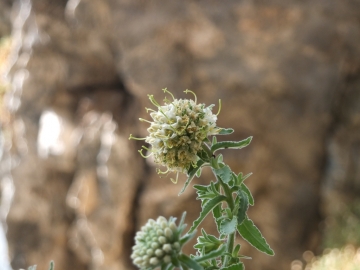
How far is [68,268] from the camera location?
298 cm

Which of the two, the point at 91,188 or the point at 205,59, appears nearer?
the point at 205,59

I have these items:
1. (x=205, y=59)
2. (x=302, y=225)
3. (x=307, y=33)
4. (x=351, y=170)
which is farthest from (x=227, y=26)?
(x=302, y=225)

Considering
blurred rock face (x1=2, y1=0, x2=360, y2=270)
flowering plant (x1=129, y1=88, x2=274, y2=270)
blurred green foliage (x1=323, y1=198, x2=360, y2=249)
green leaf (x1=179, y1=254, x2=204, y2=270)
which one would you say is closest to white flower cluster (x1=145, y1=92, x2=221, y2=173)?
flowering plant (x1=129, y1=88, x2=274, y2=270)

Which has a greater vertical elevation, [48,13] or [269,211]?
[48,13]

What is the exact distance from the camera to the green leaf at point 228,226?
17.2 inches

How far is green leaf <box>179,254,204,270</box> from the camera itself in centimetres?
42

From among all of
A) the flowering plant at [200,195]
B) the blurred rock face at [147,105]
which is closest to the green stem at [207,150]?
the flowering plant at [200,195]

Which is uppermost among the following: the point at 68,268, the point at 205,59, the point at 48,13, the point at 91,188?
the point at 48,13

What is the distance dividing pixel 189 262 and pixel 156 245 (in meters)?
0.05

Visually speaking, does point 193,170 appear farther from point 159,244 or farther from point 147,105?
point 147,105

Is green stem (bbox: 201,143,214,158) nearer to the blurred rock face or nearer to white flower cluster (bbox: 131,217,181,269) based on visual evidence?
white flower cluster (bbox: 131,217,181,269)

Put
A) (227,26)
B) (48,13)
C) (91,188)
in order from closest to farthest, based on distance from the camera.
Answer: (227,26)
(91,188)
(48,13)

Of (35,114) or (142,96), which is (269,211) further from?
(35,114)

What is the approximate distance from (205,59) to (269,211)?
3.79 ft
